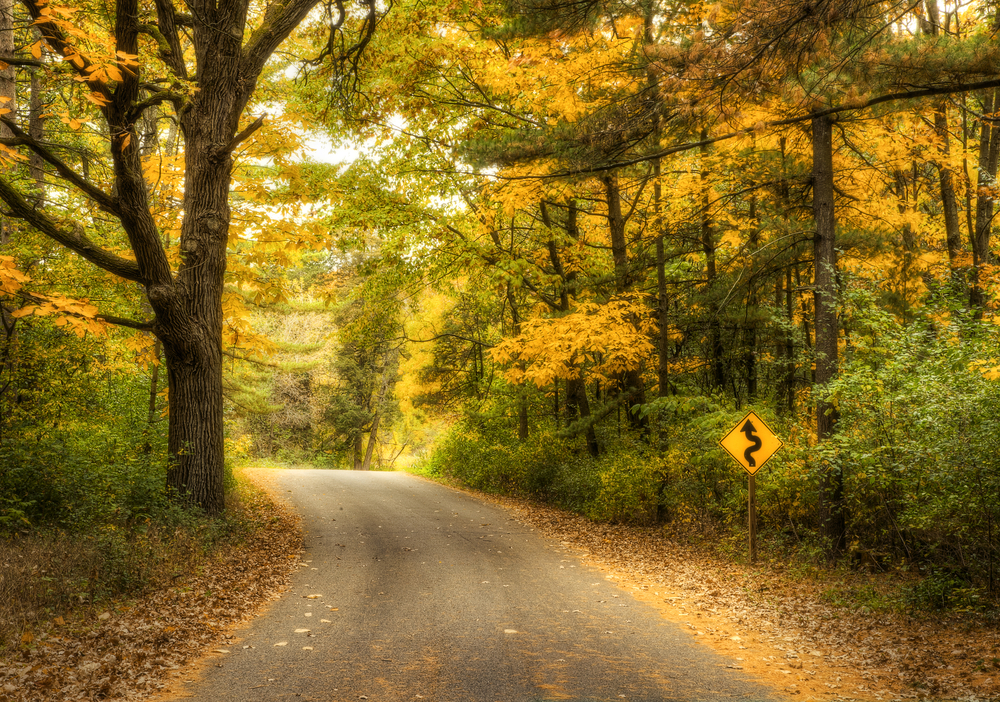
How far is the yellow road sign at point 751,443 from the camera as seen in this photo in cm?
1015

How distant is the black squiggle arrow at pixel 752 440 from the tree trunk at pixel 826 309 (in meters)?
0.99

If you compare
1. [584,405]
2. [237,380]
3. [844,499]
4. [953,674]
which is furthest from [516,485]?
[953,674]

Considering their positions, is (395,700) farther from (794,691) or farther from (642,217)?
(642,217)

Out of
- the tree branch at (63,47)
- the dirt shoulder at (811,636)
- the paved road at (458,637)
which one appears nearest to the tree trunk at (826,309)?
the dirt shoulder at (811,636)

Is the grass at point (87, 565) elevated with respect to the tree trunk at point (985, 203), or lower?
lower

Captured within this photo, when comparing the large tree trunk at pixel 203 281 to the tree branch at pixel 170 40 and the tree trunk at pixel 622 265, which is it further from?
the tree trunk at pixel 622 265

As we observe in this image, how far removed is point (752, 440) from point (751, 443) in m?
0.05

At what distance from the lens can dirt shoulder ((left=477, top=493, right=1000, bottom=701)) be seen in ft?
18.1

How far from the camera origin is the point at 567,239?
59.2 ft

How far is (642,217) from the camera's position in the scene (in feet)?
57.3

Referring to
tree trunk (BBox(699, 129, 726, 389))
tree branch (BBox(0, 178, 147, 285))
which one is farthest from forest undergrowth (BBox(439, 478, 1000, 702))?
tree branch (BBox(0, 178, 147, 285))

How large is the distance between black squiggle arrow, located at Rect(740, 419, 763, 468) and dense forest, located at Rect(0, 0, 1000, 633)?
621 millimetres

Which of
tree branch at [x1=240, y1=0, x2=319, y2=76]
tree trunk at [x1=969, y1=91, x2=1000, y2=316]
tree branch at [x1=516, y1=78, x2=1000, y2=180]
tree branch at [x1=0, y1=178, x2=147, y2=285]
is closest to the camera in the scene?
tree branch at [x1=516, y1=78, x2=1000, y2=180]

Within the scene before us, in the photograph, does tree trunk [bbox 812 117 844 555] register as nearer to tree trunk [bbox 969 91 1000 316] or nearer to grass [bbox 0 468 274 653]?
tree trunk [bbox 969 91 1000 316]
